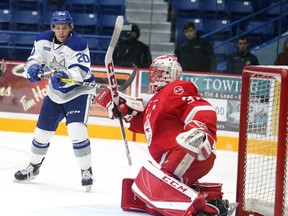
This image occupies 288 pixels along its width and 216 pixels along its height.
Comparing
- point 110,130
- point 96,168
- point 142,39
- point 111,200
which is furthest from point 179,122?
point 142,39

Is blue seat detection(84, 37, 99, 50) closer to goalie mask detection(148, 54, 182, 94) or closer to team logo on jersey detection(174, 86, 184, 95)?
goalie mask detection(148, 54, 182, 94)

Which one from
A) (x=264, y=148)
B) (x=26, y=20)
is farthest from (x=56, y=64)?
(x=26, y=20)

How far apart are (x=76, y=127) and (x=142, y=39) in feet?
10.5

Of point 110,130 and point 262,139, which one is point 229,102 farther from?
point 262,139

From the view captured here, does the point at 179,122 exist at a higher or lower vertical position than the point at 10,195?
higher

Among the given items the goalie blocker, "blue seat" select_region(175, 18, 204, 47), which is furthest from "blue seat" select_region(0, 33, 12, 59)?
the goalie blocker

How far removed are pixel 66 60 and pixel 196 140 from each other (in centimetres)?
133

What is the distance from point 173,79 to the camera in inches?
140

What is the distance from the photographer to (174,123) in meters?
3.44

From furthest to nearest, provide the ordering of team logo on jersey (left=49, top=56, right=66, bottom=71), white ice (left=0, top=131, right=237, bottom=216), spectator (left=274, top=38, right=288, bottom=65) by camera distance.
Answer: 1. spectator (left=274, top=38, right=288, bottom=65)
2. team logo on jersey (left=49, top=56, right=66, bottom=71)
3. white ice (left=0, top=131, right=237, bottom=216)

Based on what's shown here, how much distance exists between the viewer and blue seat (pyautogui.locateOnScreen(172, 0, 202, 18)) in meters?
7.61

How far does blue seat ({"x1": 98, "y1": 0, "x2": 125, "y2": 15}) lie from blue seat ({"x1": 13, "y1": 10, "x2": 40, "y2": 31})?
2.24 ft

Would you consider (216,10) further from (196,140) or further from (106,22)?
(196,140)

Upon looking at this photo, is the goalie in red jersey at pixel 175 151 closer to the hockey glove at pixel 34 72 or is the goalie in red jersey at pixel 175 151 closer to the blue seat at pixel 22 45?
the hockey glove at pixel 34 72
